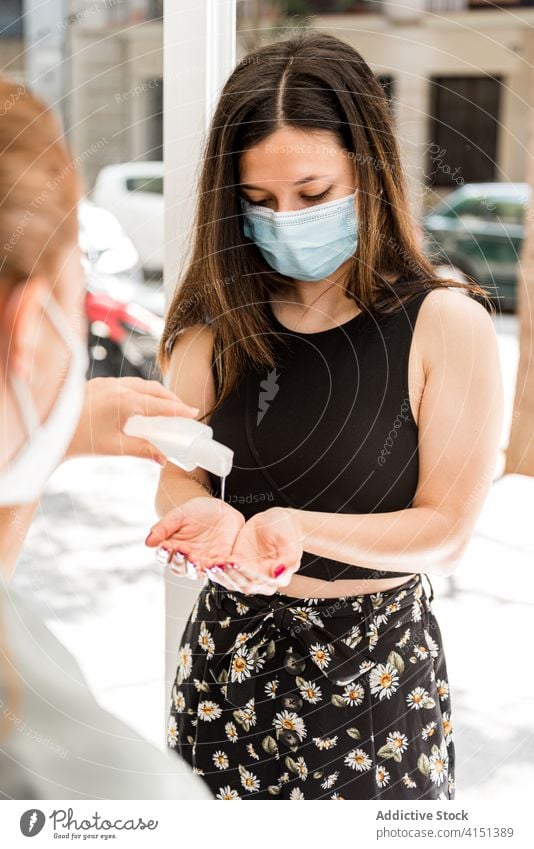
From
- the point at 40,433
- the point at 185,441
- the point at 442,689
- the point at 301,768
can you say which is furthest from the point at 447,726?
the point at 40,433

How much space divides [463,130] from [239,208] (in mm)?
249

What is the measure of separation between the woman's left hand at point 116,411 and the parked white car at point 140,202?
162mm

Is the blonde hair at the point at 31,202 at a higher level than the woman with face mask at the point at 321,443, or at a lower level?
higher

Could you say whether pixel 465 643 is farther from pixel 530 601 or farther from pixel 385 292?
pixel 385 292

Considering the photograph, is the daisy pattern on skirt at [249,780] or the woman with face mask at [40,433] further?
the daisy pattern on skirt at [249,780]

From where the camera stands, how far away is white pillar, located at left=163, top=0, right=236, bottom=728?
32.3 inches

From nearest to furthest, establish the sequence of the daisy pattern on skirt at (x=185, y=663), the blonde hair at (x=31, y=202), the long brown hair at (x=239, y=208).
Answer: the blonde hair at (x=31, y=202) < the long brown hair at (x=239, y=208) < the daisy pattern on skirt at (x=185, y=663)

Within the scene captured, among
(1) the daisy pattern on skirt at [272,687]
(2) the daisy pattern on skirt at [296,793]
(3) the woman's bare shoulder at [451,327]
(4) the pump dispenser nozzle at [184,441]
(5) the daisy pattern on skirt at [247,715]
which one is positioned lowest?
(2) the daisy pattern on skirt at [296,793]

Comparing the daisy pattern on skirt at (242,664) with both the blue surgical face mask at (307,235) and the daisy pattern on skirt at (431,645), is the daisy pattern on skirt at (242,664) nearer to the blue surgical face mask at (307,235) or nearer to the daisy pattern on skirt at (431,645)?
the daisy pattern on skirt at (431,645)

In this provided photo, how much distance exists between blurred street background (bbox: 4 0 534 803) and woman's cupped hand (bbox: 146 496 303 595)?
0.25ft

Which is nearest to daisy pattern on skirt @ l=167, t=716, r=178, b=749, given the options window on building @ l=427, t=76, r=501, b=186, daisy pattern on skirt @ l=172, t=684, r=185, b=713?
daisy pattern on skirt @ l=172, t=684, r=185, b=713

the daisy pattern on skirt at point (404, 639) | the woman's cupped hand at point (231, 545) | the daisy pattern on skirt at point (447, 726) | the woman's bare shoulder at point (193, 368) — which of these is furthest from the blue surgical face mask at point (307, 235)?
the daisy pattern on skirt at point (447, 726)

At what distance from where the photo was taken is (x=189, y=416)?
0.79 m

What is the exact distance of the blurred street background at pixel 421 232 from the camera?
A: 824 millimetres
